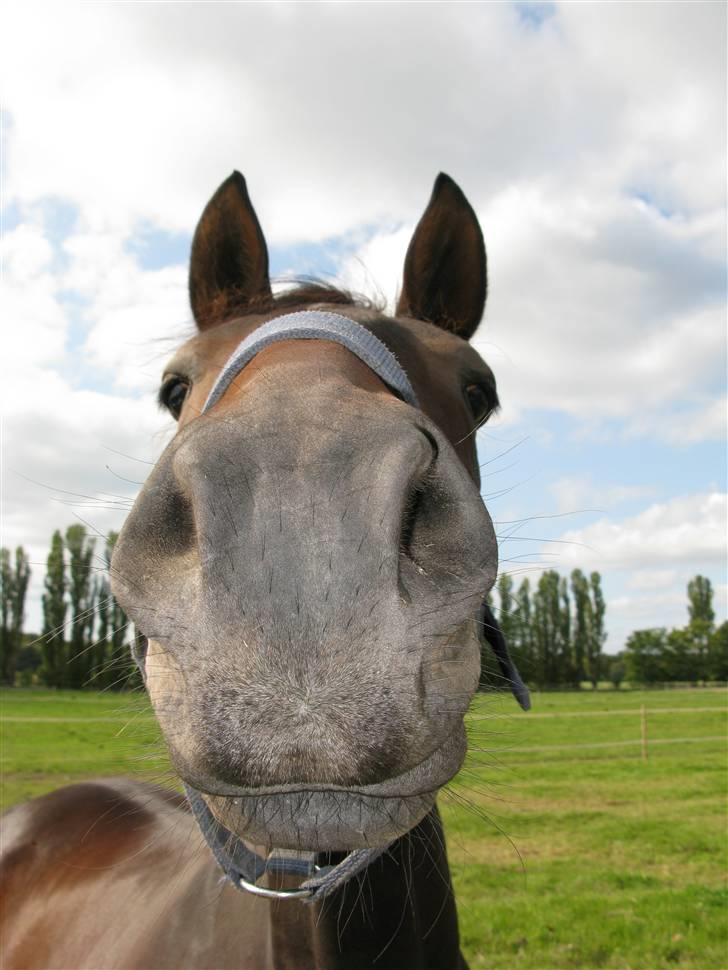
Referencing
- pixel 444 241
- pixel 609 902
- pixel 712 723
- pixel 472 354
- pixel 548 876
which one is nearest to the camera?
pixel 472 354

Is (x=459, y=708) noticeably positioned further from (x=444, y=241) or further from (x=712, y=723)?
(x=712, y=723)

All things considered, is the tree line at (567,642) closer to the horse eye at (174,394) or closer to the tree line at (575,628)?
the tree line at (575,628)

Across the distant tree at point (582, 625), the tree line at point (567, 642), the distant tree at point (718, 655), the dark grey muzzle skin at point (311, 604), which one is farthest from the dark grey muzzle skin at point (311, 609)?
the distant tree at point (718, 655)

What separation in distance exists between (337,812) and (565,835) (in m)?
11.8

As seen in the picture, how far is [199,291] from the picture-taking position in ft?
10.4

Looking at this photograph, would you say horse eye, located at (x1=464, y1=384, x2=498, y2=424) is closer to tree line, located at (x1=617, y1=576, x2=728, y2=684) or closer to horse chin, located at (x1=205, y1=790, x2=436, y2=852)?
horse chin, located at (x1=205, y1=790, x2=436, y2=852)

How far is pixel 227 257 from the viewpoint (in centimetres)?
309

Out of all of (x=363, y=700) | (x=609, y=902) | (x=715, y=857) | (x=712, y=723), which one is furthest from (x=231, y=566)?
(x=712, y=723)

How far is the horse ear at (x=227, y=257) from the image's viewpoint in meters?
2.95

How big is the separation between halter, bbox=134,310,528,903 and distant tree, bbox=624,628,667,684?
9140 cm

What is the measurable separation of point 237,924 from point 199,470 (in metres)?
1.92

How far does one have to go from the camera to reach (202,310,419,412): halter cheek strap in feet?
6.64

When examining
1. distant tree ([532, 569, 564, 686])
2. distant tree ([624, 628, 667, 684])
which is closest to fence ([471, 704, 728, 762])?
distant tree ([532, 569, 564, 686])

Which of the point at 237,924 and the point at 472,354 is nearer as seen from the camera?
the point at 237,924
